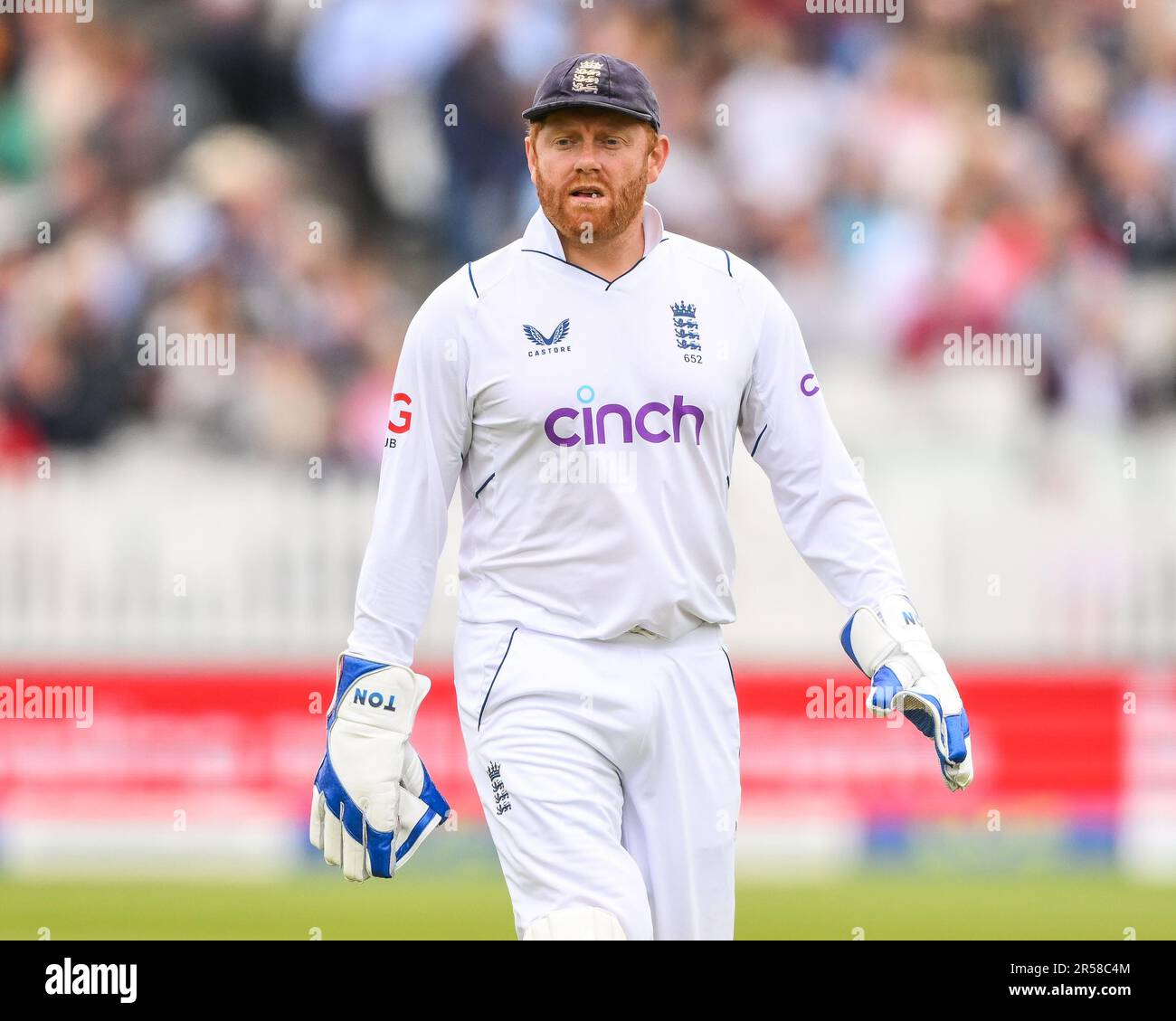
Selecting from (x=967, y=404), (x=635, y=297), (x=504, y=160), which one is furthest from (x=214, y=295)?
(x=635, y=297)

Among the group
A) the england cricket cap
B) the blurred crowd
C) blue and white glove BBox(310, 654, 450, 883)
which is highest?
the blurred crowd

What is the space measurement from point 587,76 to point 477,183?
750 cm

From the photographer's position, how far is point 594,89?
4.77 meters

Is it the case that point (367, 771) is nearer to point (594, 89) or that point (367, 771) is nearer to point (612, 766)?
point (612, 766)

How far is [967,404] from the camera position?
11.3 m

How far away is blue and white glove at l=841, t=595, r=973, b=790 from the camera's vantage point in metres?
4.75

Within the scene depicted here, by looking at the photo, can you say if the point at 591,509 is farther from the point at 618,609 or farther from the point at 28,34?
the point at 28,34

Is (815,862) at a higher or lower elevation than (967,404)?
lower

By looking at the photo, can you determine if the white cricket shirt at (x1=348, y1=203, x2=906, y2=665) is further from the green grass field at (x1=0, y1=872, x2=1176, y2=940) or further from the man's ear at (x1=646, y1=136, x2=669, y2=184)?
the green grass field at (x1=0, y1=872, x2=1176, y2=940)

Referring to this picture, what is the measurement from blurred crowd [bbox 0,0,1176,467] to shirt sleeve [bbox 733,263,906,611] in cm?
641

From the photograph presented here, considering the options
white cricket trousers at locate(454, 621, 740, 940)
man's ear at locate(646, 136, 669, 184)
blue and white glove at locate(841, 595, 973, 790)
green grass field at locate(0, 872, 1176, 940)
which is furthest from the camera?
green grass field at locate(0, 872, 1176, 940)

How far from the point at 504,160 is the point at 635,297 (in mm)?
7349

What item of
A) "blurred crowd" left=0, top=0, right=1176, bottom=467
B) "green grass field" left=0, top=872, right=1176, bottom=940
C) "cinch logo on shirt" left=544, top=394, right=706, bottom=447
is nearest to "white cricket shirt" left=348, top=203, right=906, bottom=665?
"cinch logo on shirt" left=544, top=394, right=706, bottom=447

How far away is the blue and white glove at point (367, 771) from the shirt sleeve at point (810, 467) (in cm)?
100
